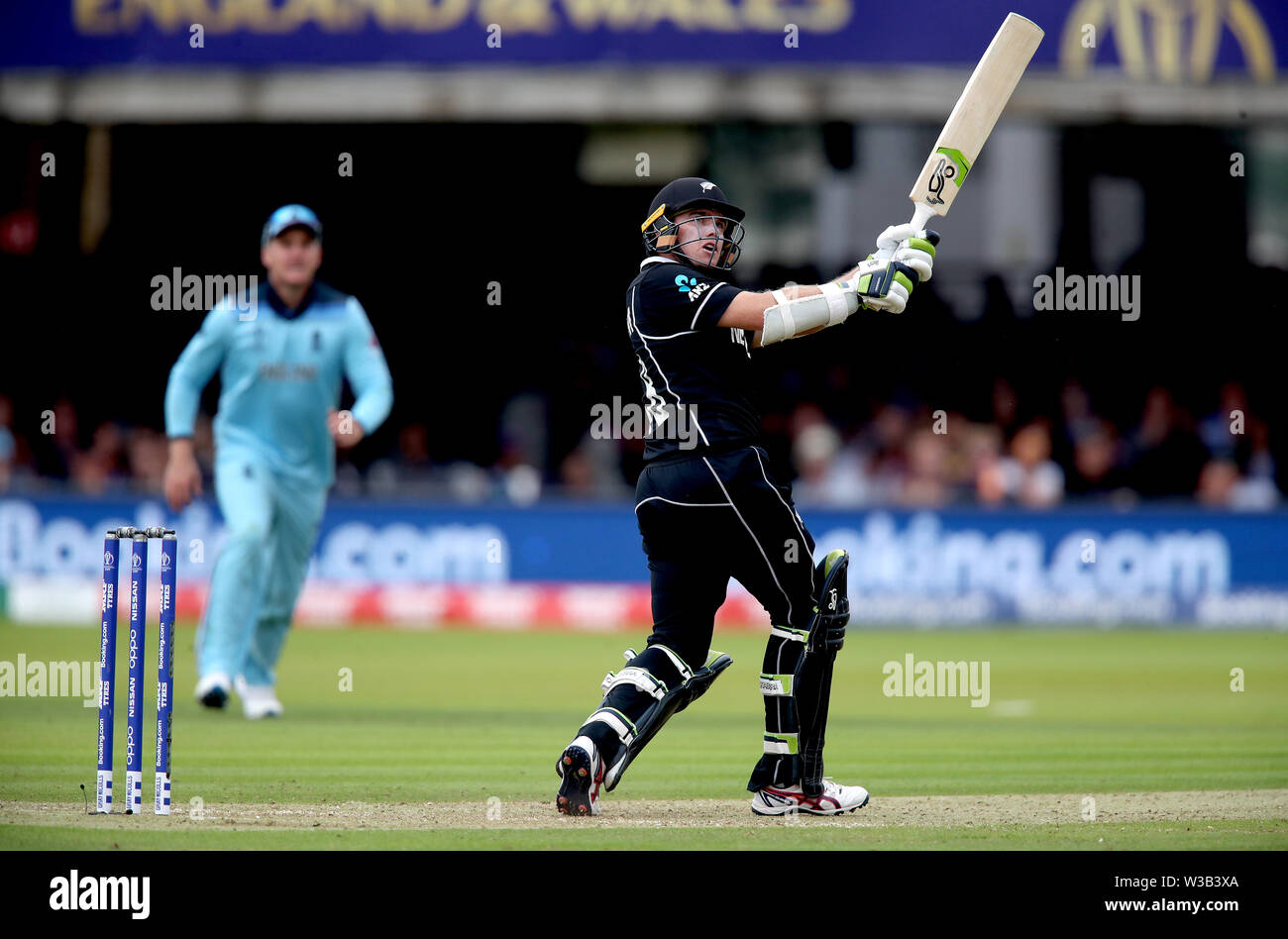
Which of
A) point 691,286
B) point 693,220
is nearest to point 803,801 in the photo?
point 691,286

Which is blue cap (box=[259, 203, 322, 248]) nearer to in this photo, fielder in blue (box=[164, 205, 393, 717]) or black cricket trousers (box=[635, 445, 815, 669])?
fielder in blue (box=[164, 205, 393, 717])

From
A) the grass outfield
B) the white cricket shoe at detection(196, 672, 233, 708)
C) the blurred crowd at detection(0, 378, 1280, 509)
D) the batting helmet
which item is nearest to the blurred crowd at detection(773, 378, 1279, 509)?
the blurred crowd at detection(0, 378, 1280, 509)

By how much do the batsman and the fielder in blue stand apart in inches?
142

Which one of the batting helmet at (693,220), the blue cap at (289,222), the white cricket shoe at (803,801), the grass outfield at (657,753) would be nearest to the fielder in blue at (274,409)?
the blue cap at (289,222)

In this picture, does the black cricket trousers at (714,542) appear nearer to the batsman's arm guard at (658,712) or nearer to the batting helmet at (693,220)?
the batsman's arm guard at (658,712)

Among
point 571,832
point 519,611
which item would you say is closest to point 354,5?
point 519,611

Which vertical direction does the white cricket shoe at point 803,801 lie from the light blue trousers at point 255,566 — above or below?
below

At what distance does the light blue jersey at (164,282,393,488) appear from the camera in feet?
32.9

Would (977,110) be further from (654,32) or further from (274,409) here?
(654,32)

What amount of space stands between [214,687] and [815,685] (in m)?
4.29

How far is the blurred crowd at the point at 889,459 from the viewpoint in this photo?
699 inches

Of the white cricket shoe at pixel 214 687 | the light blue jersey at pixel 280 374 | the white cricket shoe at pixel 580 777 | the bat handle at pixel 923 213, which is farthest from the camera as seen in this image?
the light blue jersey at pixel 280 374

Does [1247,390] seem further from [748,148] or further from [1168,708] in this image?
[1168,708]

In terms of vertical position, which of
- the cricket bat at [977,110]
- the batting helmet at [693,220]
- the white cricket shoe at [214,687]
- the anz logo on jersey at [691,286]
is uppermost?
the cricket bat at [977,110]
